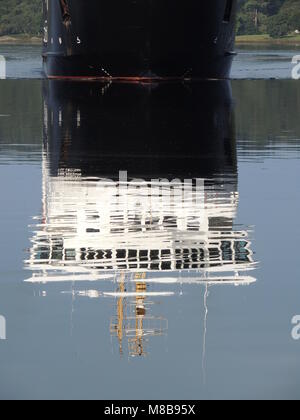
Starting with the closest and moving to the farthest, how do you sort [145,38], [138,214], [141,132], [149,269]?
1. [149,269]
2. [138,214]
3. [141,132]
4. [145,38]

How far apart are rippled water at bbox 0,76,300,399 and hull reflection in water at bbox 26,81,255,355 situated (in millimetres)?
34

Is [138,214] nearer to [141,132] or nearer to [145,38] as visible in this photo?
[141,132]

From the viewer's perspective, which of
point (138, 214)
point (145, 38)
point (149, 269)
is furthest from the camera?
point (145, 38)

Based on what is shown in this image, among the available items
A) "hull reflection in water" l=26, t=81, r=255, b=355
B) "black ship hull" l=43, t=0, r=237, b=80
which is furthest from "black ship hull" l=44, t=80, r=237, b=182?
"black ship hull" l=43, t=0, r=237, b=80

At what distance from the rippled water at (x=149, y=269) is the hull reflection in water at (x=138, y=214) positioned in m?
0.03

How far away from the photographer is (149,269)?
627 inches

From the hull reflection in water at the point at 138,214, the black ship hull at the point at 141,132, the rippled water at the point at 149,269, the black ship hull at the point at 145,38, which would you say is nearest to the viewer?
the rippled water at the point at 149,269

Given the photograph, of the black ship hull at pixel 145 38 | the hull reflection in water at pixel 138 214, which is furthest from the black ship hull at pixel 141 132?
the black ship hull at pixel 145 38

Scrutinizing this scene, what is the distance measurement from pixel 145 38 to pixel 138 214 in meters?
44.5

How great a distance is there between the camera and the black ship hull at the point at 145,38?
64.0m

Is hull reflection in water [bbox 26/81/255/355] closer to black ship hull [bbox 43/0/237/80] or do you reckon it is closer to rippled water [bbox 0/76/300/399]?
rippled water [bbox 0/76/300/399]

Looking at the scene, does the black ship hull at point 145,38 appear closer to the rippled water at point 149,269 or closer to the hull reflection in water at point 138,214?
the hull reflection in water at point 138,214

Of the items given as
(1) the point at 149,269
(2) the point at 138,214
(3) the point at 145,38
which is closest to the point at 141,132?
(2) the point at 138,214

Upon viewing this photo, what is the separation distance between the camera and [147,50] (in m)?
64.8
